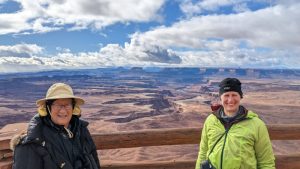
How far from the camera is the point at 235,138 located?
265 centimetres

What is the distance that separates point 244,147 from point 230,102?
1.10 ft

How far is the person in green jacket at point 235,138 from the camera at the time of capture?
2.63 meters

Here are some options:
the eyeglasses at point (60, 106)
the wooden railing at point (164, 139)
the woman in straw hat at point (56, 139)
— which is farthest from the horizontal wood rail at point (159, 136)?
the eyeglasses at point (60, 106)

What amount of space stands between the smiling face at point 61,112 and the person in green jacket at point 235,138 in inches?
41.0

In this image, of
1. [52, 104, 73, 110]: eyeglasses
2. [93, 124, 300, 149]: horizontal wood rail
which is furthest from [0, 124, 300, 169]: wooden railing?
[52, 104, 73, 110]: eyeglasses

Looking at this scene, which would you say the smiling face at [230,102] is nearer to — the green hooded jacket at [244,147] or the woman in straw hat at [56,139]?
the green hooded jacket at [244,147]

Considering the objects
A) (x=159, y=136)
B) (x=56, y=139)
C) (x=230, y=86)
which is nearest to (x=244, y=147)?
(x=230, y=86)

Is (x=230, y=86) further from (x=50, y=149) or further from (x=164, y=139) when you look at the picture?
(x=164, y=139)

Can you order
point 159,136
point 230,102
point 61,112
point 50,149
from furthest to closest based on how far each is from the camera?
point 159,136, point 230,102, point 61,112, point 50,149

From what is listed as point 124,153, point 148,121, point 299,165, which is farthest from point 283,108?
point 299,165

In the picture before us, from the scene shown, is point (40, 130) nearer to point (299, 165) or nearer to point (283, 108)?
point (299, 165)

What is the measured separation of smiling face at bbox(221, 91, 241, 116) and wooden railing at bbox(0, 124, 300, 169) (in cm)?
140

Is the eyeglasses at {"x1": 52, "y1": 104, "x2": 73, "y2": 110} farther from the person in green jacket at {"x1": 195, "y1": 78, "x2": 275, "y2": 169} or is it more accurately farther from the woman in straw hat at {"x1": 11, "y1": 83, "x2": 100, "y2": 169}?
the person in green jacket at {"x1": 195, "y1": 78, "x2": 275, "y2": 169}

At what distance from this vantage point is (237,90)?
2.78 meters
